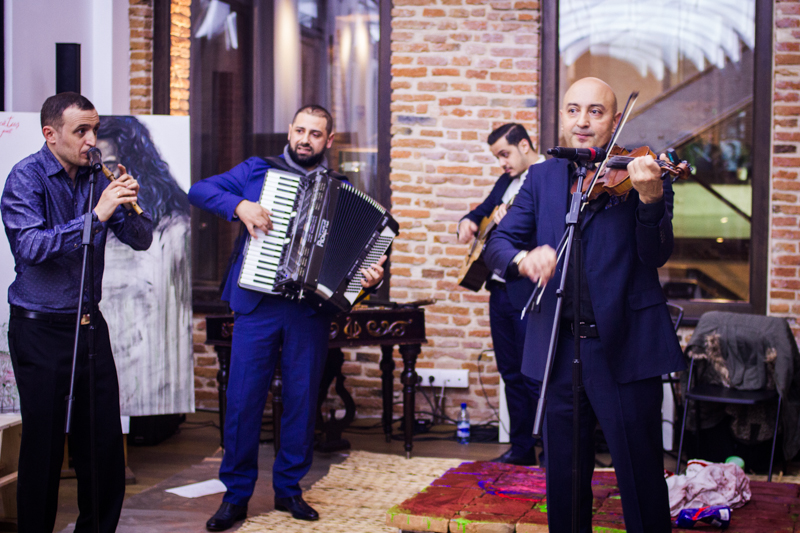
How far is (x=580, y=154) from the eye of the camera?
2062 mm

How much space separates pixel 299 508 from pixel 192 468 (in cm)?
100

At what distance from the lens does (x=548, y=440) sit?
2275mm

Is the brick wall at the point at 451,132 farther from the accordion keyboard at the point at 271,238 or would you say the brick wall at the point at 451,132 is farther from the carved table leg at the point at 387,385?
the accordion keyboard at the point at 271,238

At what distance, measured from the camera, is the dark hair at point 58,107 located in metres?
2.71

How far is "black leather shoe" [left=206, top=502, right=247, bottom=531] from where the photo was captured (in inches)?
126

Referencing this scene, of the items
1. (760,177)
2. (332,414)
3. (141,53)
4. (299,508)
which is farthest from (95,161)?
(760,177)

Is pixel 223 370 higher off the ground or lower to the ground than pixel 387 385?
higher

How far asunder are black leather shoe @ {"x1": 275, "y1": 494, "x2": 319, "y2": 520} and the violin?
197cm

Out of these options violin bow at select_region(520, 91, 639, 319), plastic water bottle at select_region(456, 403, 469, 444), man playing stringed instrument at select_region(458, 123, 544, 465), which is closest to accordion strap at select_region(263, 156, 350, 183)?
man playing stringed instrument at select_region(458, 123, 544, 465)

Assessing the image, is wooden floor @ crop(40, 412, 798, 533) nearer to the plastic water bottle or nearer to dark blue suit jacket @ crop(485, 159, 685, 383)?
Answer: the plastic water bottle

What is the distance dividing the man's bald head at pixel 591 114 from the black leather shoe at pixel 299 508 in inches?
79.5

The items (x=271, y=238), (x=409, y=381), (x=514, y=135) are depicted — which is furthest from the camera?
(x=409, y=381)

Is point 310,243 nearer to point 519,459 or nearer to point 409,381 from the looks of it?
point 409,381

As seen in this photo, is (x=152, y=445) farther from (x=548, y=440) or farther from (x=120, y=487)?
(x=548, y=440)
